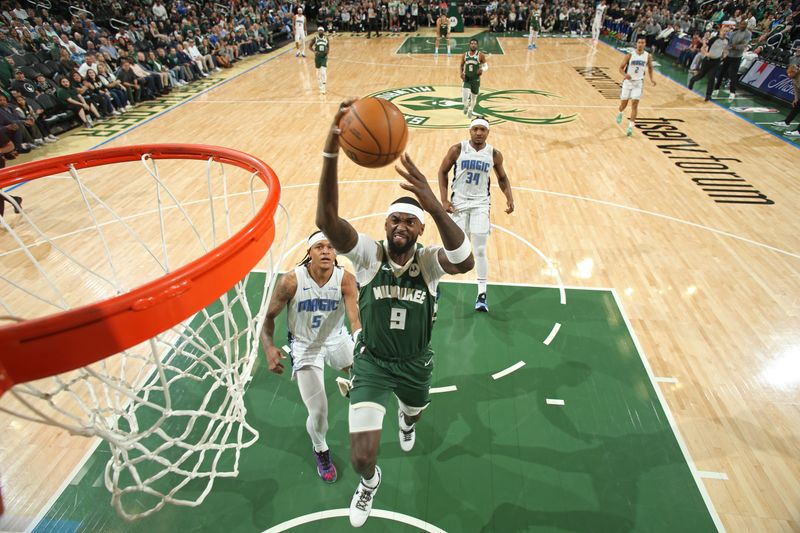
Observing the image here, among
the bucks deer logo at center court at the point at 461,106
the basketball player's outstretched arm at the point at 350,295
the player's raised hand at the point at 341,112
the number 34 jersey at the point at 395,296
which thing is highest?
the player's raised hand at the point at 341,112

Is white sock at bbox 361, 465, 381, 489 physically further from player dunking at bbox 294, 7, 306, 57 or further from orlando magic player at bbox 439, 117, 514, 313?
player dunking at bbox 294, 7, 306, 57

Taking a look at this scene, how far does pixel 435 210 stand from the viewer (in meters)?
2.49

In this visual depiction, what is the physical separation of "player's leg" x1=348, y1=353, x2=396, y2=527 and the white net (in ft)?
2.40

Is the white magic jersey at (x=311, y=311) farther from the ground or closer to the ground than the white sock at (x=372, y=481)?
farther from the ground

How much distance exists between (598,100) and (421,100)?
5.06 metres

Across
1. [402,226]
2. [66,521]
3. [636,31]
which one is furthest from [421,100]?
[636,31]

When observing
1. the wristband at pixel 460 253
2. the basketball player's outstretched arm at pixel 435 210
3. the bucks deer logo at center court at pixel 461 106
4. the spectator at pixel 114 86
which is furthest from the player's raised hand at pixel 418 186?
the spectator at pixel 114 86

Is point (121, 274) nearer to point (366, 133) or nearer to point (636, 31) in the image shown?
point (366, 133)

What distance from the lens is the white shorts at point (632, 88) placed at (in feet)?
34.4

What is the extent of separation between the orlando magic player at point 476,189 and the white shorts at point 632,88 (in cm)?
700

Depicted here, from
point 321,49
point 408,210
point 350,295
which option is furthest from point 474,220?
point 321,49

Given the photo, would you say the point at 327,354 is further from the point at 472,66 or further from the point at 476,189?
the point at 472,66

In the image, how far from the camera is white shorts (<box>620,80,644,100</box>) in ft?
34.4

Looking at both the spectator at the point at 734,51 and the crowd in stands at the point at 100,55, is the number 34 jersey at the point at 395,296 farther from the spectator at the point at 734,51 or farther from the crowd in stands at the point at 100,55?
the spectator at the point at 734,51
